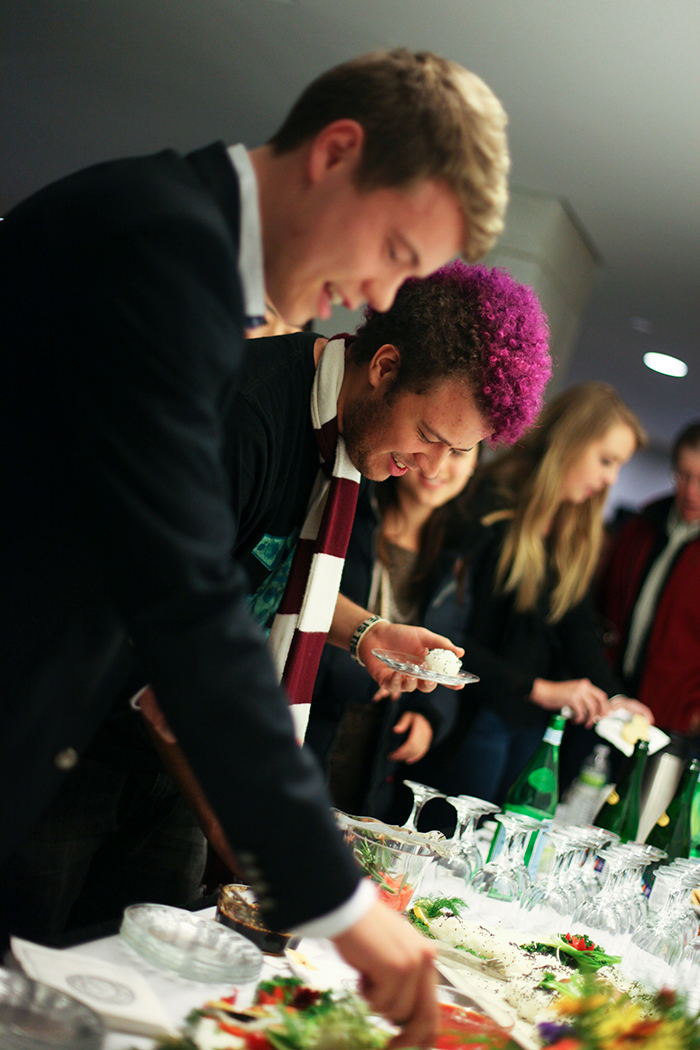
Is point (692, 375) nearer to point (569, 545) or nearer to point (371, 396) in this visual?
point (569, 545)

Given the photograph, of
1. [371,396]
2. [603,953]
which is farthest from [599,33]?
[603,953]

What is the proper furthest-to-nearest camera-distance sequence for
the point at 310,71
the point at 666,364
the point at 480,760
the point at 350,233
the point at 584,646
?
the point at 666,364, the point at 310,71, the point at 584,646, the point at 480,760, the point at 350,233

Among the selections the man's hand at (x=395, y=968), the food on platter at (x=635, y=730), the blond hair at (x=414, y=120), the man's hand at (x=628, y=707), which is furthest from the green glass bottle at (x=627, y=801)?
the blond hair at (x=414, y=120)

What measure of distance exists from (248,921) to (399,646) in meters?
0.61

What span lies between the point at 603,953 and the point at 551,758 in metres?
0.65

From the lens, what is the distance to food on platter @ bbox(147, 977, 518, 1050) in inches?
30.5

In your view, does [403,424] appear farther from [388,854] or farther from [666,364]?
[666,364]

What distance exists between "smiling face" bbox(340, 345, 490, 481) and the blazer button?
684 millimetres

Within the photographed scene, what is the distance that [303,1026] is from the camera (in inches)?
31.9

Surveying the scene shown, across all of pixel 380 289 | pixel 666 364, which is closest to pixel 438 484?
pixel 380 289

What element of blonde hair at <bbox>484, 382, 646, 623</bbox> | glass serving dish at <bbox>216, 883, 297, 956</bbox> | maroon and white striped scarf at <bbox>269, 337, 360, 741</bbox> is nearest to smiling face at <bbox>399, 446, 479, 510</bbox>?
blonde hair at <bbox>484, 382, 646, 623</bbox>

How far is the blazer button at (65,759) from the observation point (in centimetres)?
85

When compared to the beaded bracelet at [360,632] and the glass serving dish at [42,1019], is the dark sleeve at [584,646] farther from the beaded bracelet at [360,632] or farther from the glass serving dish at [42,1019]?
the glass serving dish at [42,1019]

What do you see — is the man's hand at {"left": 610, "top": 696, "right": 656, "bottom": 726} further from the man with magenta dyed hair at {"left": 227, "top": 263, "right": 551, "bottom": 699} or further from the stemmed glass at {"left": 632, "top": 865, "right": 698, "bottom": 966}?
the man with magenta dyed hair at {"left": 227, "top": 263, "right": 551, "bottom": 699}
